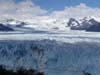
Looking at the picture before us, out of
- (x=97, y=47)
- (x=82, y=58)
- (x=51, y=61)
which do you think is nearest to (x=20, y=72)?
(x=51, y=61)

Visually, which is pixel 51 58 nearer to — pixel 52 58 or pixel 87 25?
pixel 52 58

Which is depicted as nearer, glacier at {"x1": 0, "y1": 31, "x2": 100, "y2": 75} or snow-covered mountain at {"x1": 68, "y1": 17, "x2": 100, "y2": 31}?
glacier at {"x1": 0, "y1": 31, "x2": 100, "y2": 75}

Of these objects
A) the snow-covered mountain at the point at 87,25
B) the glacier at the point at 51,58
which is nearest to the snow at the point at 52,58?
the glacier at the point at 51,58

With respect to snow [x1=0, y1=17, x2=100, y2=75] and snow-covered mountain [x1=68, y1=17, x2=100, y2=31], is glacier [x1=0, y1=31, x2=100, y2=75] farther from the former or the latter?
snow-covered mountain [x1=68, y1=17, x2=100, y2=31]

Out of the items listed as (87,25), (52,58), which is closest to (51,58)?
(52,58)

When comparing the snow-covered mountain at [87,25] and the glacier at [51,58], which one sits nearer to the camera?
the glacier at [51,58]

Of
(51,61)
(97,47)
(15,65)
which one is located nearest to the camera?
(15,65)

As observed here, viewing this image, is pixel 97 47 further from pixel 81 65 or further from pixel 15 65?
pixel 15 65

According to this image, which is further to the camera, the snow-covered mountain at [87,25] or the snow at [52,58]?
the snow-covered mountain at [87,25]

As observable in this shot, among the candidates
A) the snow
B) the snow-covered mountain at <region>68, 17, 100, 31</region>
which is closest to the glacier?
the snow

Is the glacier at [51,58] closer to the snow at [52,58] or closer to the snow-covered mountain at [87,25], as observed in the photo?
the snow at [52,58]

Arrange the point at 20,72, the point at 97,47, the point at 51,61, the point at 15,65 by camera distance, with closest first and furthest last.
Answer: the point at 20,72 → the point at 15,65 → the point at 51,61 → the point at 97,47
